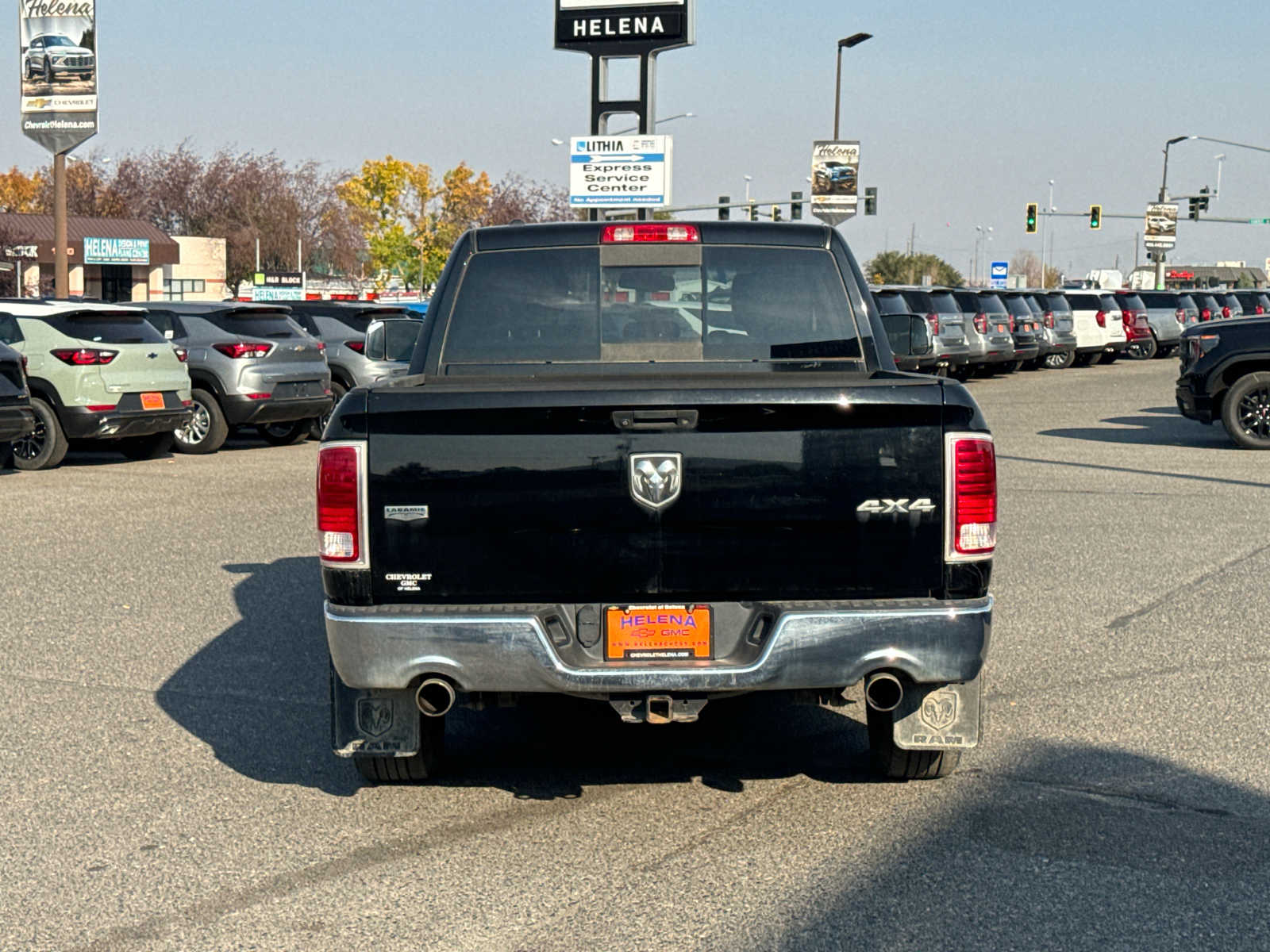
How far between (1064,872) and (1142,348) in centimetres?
4255

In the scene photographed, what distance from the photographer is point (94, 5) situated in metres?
24.3

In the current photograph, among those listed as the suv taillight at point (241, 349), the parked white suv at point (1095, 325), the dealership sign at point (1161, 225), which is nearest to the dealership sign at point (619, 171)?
the suv taillight at point (241, 349)

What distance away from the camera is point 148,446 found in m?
17.8

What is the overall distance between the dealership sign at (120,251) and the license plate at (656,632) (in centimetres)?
6882

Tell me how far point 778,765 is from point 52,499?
9665mm

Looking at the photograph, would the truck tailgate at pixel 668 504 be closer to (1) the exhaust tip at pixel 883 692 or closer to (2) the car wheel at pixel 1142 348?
(1) the exhaust tip at pixel 883 692

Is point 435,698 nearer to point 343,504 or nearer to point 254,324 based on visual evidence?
point 343,504

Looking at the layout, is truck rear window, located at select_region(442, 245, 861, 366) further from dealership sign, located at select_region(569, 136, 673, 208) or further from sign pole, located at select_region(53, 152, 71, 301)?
dealership sign, located at select_region(569, 136, 673, 208)

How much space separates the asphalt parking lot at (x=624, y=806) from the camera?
4.27 meters

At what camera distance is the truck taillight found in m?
4.73

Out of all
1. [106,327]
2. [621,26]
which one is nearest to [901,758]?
[106,327]

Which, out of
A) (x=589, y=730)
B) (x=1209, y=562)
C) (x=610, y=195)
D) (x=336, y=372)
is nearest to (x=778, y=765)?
(x=589, y=730)

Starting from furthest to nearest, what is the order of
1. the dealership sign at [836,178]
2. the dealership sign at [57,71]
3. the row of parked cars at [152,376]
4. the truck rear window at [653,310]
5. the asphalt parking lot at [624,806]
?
the dealership sign at [836,178] < the dealership sign at [57,71] < the row of parked cars at [152,376] < the truck rear window at [653,310] < the asphalt parking lot at [624,806]

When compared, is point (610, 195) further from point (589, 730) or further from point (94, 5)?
point (589, 730)
